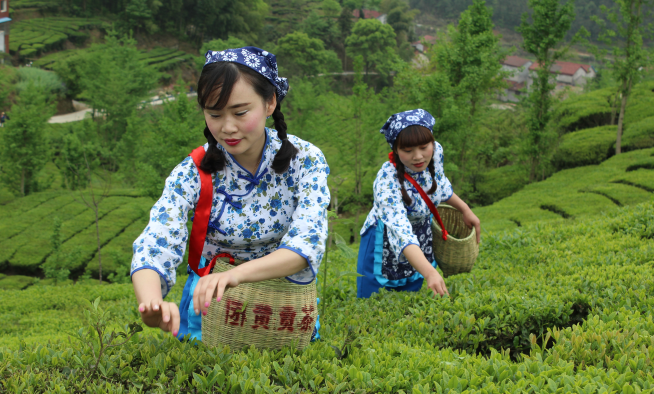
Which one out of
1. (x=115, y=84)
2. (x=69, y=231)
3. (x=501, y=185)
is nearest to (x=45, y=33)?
(x=115, y=84)

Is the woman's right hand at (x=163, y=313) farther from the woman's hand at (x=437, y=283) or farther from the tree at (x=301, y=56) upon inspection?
the tree at (x=301, y=56)

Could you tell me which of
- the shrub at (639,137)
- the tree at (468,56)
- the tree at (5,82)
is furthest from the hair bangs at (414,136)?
the tree at (5,82)

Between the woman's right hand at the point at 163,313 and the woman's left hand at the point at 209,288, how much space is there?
63 millimetres

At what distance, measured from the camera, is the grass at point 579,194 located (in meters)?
11.2

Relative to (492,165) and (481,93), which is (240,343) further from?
(492,165)

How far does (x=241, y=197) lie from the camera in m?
2.02

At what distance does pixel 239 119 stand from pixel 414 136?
4.96 feet

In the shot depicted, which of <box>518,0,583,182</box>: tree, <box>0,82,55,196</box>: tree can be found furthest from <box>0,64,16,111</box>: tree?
<box>518,0,583,182</box>: tree

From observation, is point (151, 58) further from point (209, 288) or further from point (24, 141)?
point (209, 288)

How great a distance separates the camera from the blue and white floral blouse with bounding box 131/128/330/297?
5.92 feet

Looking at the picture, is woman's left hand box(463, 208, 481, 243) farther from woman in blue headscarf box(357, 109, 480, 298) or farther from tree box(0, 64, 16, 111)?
tree box(0, 64, 16, 111)

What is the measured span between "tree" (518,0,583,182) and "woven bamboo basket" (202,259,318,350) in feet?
49.2

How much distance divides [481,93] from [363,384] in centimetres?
1417

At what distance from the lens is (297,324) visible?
1.80 metres
